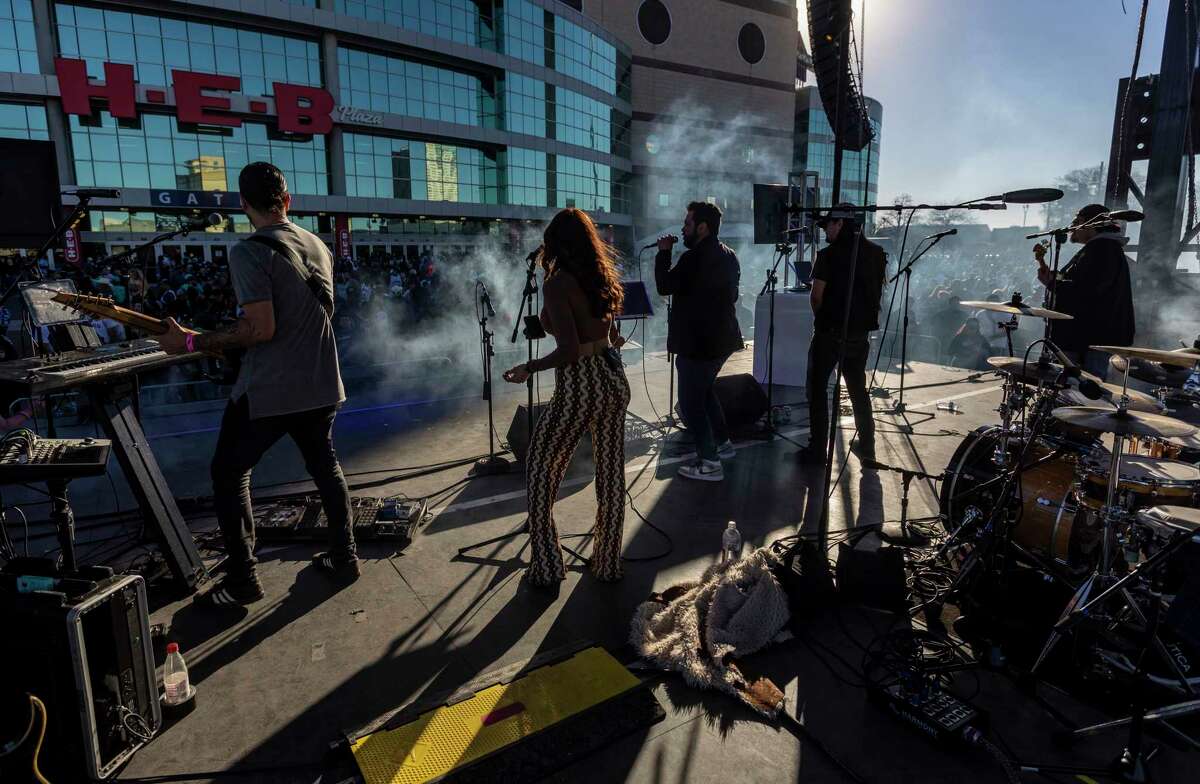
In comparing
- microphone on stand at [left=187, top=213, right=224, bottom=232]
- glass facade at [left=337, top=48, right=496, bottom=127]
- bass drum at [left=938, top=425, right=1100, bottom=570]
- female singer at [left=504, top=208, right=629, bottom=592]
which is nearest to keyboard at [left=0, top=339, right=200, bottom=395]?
microphone on stand at [left=187, top=213, right=224, bottom=232]

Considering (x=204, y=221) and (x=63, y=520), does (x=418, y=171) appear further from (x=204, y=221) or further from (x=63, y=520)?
(x=63, y=520)

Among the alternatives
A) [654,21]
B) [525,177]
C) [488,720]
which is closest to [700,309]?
[488,720]

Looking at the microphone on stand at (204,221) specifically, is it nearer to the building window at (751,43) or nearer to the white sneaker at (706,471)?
the white sneaker at (706,471)

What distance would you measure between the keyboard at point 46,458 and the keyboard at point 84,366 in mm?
206

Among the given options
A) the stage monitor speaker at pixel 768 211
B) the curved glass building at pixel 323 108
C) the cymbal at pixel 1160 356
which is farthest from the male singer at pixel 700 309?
the curved glass building at pixel 323 108

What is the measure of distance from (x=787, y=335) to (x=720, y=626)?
19.2 feet

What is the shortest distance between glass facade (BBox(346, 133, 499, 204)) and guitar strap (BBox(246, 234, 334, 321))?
28.9 meters

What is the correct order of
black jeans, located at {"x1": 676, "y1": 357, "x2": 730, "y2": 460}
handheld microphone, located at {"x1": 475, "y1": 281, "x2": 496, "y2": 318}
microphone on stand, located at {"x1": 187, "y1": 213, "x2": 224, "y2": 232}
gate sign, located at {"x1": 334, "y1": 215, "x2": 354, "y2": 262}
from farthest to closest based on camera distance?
gate sign, located at {"x1": 334, "y1": 215, "x2": 354, "y2": 262}, handheld microphone, located at {"x1": 475, "y1": 281, "x2": 496, "y2": 318}, black jeans, located at {"x1": 676, "y1": 357, "x2": 730, "y2": 460}, microphone on stand, located at {"x1": 187, "y1": 213, "x2": 224, "y2": 232}

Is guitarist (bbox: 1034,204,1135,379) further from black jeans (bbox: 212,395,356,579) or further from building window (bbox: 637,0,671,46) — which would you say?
building window (bbox: 637,0,671,46)

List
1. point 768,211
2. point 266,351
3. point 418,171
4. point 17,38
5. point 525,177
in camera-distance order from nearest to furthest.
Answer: point 266,351 < point 768,211 < point 17,38 < point 418,171 < point 525,177

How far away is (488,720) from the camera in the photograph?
2381 mm

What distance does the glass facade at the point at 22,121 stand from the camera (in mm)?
22953

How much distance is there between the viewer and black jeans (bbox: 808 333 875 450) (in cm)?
521

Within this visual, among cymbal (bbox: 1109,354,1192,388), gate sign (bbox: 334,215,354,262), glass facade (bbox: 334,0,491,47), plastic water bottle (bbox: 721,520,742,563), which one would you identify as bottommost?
plastic water bottle (bbox: 721,520,742,563)
